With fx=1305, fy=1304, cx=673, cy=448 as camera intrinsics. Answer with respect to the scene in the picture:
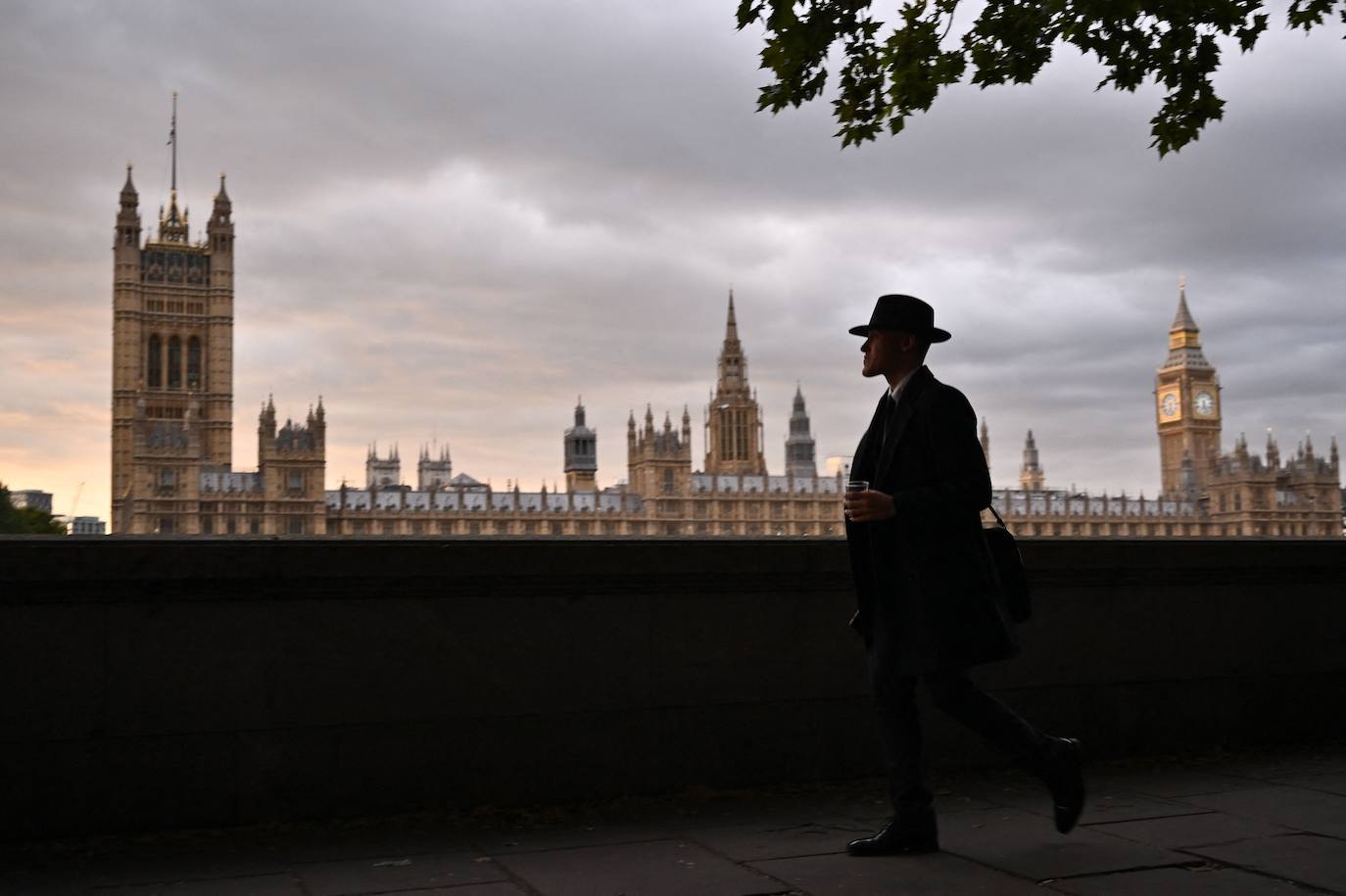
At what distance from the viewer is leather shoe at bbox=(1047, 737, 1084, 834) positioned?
3.69 metres

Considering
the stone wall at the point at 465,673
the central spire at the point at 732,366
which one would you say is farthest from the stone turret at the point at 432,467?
the stone wall at the point at 465,673

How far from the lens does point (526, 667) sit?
4574mm

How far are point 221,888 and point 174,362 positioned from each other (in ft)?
379

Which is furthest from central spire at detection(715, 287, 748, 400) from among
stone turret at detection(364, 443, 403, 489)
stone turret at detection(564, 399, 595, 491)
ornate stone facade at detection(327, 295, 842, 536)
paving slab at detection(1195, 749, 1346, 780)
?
paving slab at detection(1195, 749, 1346, 780)

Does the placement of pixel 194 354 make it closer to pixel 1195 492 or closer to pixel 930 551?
pixel 1195 492

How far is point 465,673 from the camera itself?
4504 millimetres

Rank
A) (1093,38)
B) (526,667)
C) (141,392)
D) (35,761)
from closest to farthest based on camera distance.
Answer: (35,761) → (526,667) → (1093,38) → (141,392)

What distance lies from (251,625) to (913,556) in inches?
85.4

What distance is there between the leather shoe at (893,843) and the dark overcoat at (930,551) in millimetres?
451

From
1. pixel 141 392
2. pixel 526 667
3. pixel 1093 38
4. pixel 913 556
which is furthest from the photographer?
pixel 141 392

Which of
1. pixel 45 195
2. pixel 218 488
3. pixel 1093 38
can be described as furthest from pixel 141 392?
pixel 1093 38

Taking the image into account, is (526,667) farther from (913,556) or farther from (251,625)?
(913,556)

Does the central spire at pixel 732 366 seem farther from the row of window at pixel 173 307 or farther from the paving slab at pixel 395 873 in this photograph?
the paving slab at pixel 395 873

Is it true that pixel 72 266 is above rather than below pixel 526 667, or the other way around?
above
